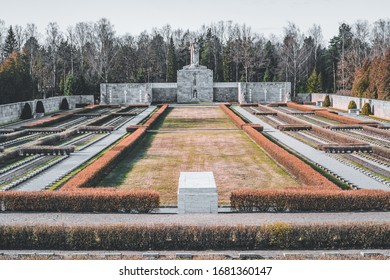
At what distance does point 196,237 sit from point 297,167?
28.0ft

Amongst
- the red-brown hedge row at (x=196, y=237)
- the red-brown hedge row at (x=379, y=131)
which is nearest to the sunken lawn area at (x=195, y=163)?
the red-brown hedge row at (x=196, y=237)

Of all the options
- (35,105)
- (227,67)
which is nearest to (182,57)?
(227,67)

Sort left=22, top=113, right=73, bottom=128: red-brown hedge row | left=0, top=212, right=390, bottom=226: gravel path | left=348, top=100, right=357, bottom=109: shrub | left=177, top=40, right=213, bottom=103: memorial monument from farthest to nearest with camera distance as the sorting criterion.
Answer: left=177, top=40, right=213, bottom=103: memorial monument < left=348, top=100, right=357, bottom=109: shrub < left=22, top=113, right=73, bottom=128: red-brown hedge row < left=0, top=212, right=390, bottom=226: gravel path

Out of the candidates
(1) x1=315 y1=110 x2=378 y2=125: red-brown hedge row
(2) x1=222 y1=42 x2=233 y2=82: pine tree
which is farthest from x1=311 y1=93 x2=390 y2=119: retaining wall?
(2) x1=222 y1=42 x2=233 y2=82: pine tree

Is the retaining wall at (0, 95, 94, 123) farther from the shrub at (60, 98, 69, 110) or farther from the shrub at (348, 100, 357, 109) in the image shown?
the shrub at (348, 100, 357, 109)

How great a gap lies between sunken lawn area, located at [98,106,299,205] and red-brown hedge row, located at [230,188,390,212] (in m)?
1.14

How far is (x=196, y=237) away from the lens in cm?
1069

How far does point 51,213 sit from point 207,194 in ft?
14.7

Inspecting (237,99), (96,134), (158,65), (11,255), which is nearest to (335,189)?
(11,255)

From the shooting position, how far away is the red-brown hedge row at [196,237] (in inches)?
422

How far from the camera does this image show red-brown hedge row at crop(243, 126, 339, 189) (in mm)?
16062

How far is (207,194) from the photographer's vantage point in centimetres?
1348

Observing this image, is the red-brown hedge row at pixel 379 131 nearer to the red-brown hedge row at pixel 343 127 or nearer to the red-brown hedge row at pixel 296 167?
the red-brown hedge row at pixel 343 127

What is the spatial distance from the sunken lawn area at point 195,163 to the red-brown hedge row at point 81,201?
1.11 m
